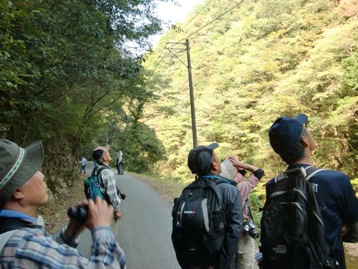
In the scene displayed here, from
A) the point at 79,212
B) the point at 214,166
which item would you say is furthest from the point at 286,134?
the point at 79,212

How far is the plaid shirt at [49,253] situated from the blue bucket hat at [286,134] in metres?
1.18

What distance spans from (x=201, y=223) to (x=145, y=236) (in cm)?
483

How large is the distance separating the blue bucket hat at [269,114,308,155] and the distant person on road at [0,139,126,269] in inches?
44.5

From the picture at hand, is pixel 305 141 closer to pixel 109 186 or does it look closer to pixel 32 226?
pixel 32 226

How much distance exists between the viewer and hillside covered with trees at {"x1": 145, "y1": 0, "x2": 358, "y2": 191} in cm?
1678

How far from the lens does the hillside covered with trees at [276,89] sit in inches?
661

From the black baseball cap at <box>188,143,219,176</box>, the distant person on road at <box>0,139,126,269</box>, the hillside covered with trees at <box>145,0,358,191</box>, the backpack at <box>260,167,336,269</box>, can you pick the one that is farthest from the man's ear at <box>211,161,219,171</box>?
the hillside covered with trees at <box>145,0,358,191</box>

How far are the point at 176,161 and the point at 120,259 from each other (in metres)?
36.9

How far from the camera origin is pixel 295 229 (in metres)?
1.69

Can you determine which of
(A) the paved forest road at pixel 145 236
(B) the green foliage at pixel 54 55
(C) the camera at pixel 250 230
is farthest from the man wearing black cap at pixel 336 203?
(B) the green foliage at pixel 54 55

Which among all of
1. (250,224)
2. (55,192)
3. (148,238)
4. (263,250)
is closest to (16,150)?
(263,250)

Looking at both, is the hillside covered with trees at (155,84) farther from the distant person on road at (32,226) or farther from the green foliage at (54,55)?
the distant person on road at (32,226)

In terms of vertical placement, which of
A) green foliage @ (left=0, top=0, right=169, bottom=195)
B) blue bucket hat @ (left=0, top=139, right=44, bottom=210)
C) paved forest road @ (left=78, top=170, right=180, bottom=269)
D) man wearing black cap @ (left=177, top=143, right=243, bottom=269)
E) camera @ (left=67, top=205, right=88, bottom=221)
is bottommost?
paved forest road @ (left=78, top=170, right=180, bottom=269)

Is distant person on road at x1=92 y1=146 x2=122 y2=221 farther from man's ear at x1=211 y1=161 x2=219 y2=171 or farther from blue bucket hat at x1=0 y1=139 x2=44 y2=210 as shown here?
blue bucket hat at x1=0 y1=139 x2=44 y2=210
